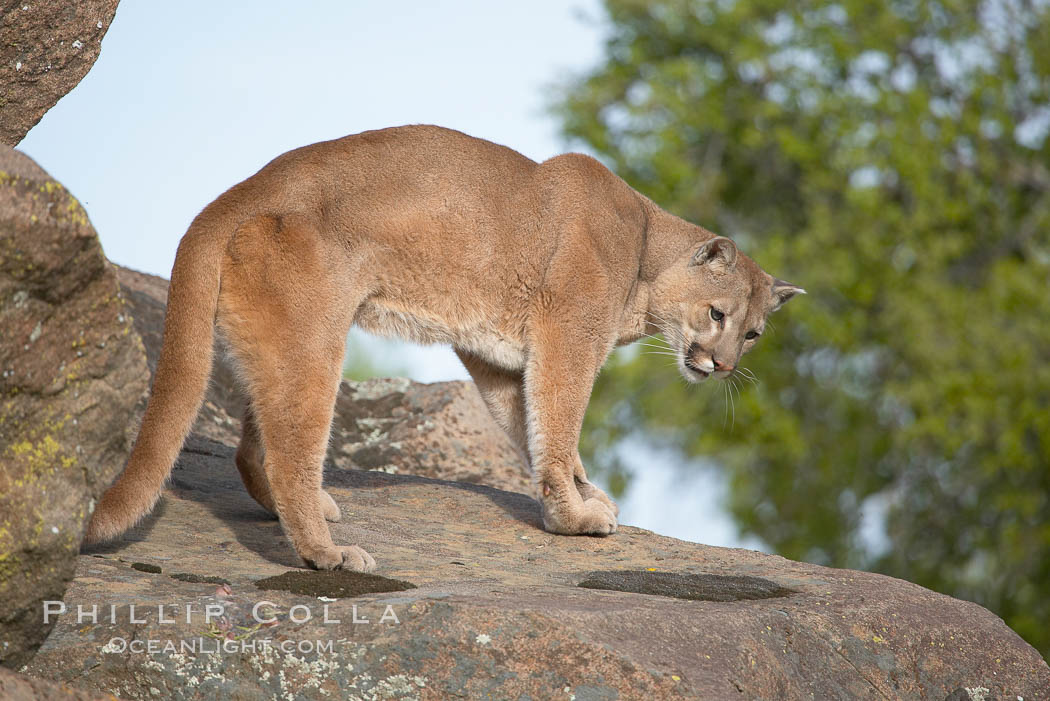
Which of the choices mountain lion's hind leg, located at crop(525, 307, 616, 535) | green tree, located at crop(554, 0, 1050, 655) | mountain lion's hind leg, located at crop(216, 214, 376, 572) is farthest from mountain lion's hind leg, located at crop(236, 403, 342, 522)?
green tree, located at crop(554, 0, 1050, 655)

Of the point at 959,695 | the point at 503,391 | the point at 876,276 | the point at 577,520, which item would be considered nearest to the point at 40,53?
the point at 503,391

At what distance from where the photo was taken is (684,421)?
17750mm

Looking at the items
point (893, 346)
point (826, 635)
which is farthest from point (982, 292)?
point (826, 635)

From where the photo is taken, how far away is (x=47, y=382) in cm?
329

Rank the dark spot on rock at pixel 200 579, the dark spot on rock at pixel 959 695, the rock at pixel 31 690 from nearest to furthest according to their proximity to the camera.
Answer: the rock at pixel 31 690 < the dark spot on rock at pixel 200 579 < the dark spot on rock at pixel 959 695

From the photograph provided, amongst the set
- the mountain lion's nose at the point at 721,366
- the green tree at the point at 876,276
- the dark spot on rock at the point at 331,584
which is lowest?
the dark spot on rock at the point at 331,584

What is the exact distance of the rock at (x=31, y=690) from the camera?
2.95 metres

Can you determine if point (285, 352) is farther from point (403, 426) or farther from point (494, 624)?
point (403, 426)

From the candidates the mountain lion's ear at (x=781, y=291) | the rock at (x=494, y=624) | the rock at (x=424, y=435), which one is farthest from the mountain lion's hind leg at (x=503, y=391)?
the mountain lion's ear at (x=781, y=291)

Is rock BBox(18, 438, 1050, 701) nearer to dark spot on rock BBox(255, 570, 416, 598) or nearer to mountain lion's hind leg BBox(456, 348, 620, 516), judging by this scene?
dark spot on rock BBox(255, 570, 416, 598)

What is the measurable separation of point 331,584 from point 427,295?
189cm

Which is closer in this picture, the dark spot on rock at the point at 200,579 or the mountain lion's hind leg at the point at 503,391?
the dark spot on rock at the point at 200,579

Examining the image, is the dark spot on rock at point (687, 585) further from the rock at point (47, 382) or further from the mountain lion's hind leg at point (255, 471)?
the rock at point (47, 382)

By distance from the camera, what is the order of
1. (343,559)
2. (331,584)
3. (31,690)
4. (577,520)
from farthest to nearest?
(577,520), (343,559), (331,584), (31,690)
